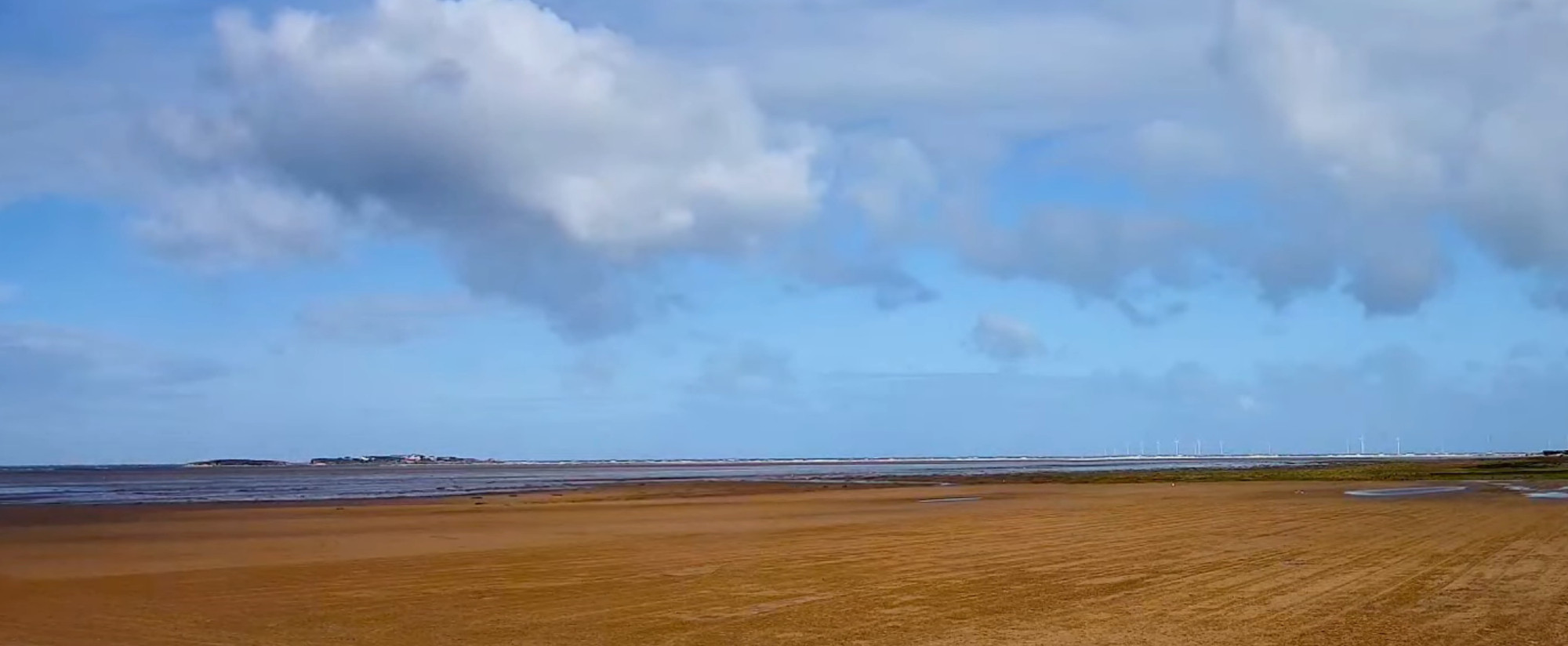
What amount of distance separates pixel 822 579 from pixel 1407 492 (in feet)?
115

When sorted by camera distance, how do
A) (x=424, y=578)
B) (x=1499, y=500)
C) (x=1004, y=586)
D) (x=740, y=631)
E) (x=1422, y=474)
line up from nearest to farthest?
(x=740, y=631) → (x=1004, y=586) → (x=424, y=578) → (x=1499, y=500) → (x=1422, y=474)

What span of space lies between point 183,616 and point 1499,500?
36418mm

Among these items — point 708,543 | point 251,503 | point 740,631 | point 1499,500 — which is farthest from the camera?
point 251,503

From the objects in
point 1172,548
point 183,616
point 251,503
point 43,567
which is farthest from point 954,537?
point 251,503

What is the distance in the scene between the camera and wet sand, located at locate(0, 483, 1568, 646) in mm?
13977

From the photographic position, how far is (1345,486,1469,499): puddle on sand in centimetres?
4313

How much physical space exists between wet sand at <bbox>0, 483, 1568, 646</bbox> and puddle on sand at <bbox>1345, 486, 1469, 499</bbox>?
865 cm

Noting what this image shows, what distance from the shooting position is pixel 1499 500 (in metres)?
37.8

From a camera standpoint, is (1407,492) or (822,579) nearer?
(822,579)

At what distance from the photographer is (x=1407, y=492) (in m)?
45.8

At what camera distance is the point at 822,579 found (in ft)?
61.6

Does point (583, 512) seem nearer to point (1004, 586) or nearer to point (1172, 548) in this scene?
point (1172, 548)

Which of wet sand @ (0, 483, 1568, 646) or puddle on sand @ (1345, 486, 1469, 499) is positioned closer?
wet sand @ (0, 483, 1568, 646)

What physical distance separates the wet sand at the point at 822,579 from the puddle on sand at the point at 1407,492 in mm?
8645
